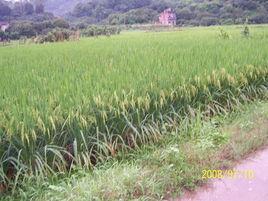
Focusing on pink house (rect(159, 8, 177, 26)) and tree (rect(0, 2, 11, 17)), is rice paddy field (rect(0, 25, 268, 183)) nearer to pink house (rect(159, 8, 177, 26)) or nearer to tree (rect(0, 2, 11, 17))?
pink house (rect(159, 8, 177, 26))

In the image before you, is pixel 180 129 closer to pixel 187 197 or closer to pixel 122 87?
pixel 122 87

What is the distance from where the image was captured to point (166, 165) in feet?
10.1

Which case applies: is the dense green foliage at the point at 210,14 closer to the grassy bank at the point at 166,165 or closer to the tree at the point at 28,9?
the tree at the point at 28,9

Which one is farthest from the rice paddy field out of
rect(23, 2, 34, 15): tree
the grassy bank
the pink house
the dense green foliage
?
rect(23, 2, 34, 15): tree

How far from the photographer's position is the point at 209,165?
3145mm

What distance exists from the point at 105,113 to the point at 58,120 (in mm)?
430

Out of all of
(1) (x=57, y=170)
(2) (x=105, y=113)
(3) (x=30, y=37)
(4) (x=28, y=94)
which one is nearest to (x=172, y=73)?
(2) (x=105, y=113)

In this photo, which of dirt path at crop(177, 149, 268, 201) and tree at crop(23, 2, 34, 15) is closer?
dirt path at crop(177, 149, 268, 201)

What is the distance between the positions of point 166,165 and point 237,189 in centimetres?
54
